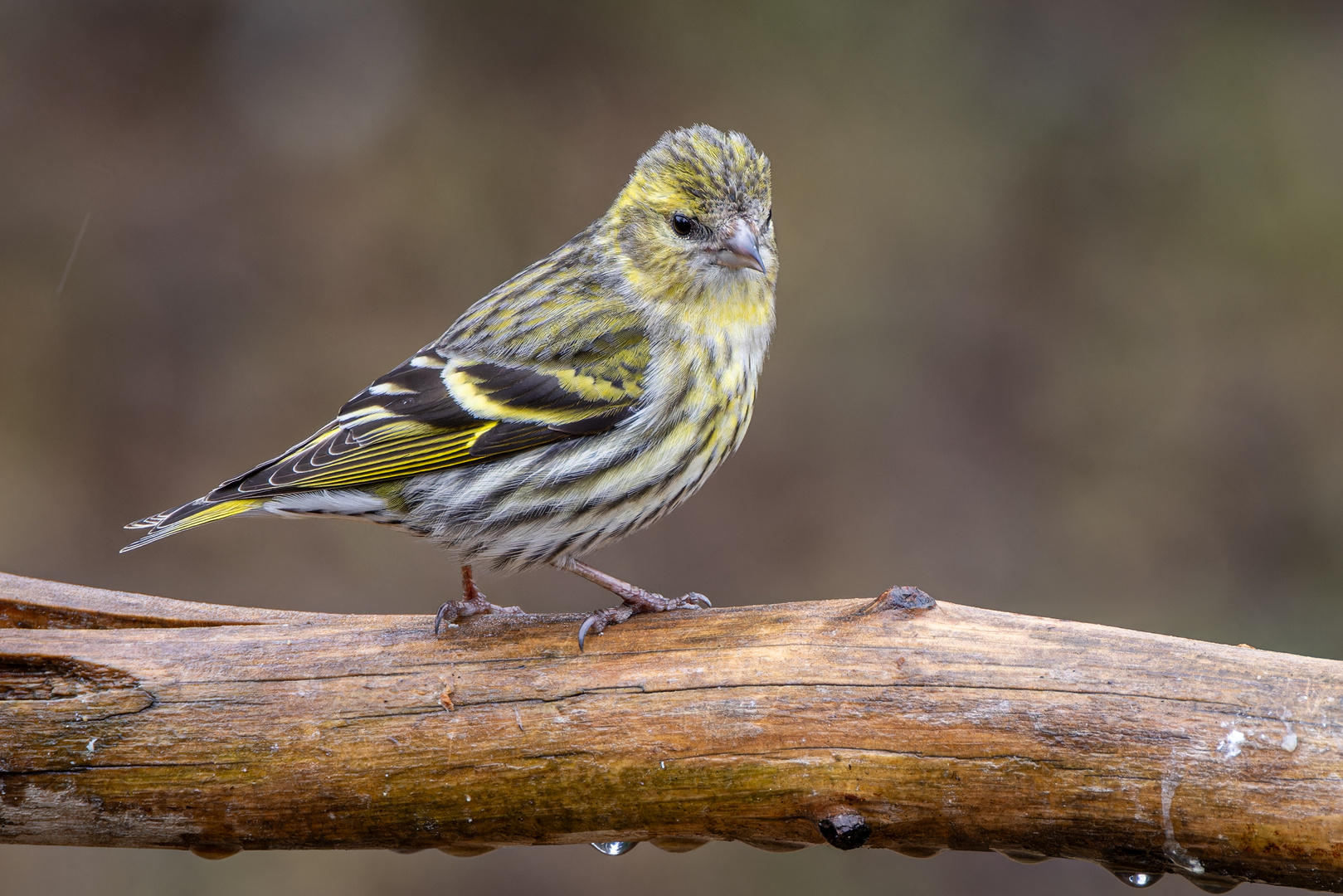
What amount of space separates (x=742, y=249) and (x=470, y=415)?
3.80 ft

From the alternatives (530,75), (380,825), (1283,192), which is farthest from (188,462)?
(1283,192)

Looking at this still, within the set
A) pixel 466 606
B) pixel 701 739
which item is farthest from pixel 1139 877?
pixel 466 606

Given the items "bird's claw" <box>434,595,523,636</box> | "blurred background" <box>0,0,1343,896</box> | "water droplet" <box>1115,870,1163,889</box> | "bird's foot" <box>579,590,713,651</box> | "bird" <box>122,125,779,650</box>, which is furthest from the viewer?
"blurred background" <box>0,0,1343,896</box>

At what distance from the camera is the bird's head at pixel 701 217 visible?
4406 mm

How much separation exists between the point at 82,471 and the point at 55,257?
60.7 inches

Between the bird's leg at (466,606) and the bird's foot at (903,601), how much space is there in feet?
4.30

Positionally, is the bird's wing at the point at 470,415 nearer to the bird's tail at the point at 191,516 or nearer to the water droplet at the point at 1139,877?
the bird's tail at the point at 191,516

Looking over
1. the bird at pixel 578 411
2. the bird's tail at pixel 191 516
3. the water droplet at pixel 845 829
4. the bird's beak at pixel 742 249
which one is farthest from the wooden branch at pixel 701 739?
the bird's beak at pixel 742 249

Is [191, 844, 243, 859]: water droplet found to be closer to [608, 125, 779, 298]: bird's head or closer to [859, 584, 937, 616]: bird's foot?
[859, 584, 937, 616]: bird's foot

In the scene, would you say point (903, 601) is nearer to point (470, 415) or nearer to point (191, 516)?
point (470, 415)

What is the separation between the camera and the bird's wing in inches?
167

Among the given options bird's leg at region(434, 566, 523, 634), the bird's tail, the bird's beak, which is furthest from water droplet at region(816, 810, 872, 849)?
the bird's tail

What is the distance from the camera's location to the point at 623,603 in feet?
13.3

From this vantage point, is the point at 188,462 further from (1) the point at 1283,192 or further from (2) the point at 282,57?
(1) the point at 1283,192
